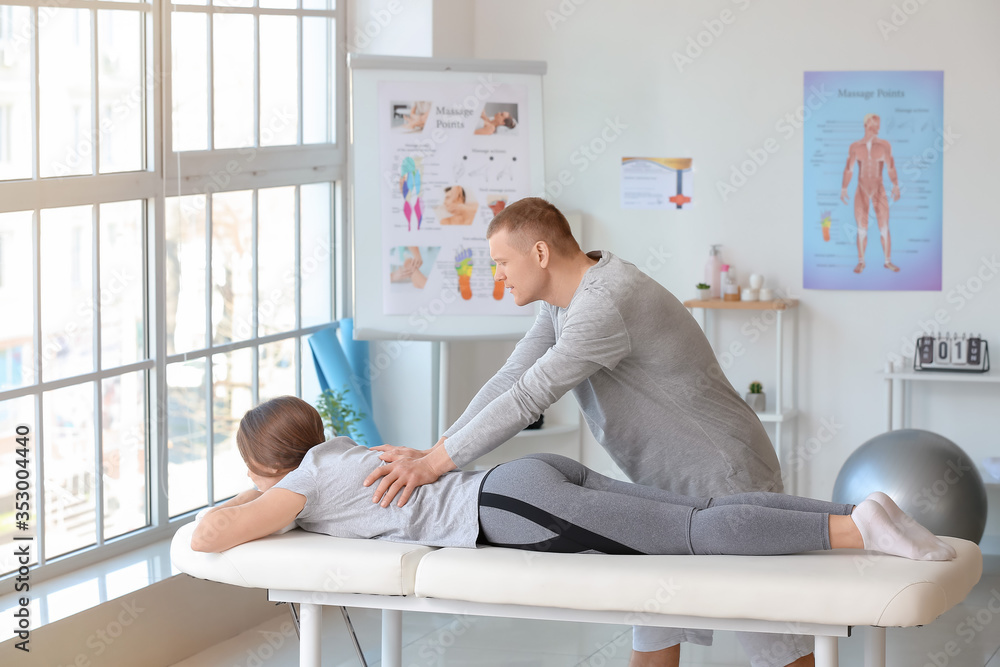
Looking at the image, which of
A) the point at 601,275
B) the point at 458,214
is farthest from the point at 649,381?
the point at 458,214

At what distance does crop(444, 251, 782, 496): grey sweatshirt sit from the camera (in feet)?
6.73

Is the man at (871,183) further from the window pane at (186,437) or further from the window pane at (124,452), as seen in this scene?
the window pane at (124,452)

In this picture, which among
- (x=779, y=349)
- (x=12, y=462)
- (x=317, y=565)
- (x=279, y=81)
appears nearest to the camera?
(x=317, y=565)

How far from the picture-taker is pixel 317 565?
76.4 inches

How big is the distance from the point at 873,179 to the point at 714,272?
68 cm

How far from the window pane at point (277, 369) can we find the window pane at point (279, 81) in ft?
2.30

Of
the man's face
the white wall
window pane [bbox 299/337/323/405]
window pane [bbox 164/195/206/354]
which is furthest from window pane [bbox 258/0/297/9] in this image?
the man's face

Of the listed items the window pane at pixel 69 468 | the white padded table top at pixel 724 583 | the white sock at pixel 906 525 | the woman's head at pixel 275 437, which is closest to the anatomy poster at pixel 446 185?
the window pane at pixel 69 468

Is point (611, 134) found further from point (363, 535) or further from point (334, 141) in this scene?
point (363, 535)

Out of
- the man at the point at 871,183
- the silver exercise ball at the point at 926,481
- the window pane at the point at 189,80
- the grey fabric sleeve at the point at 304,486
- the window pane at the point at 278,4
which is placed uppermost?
the window pane at the point at 278,4

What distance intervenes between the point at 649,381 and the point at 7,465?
1696 millimetres

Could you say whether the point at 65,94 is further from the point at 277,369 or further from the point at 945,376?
the point at 945,376

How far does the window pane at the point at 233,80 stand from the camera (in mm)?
3420

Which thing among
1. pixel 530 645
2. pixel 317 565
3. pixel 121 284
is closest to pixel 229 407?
pixel 121 284
